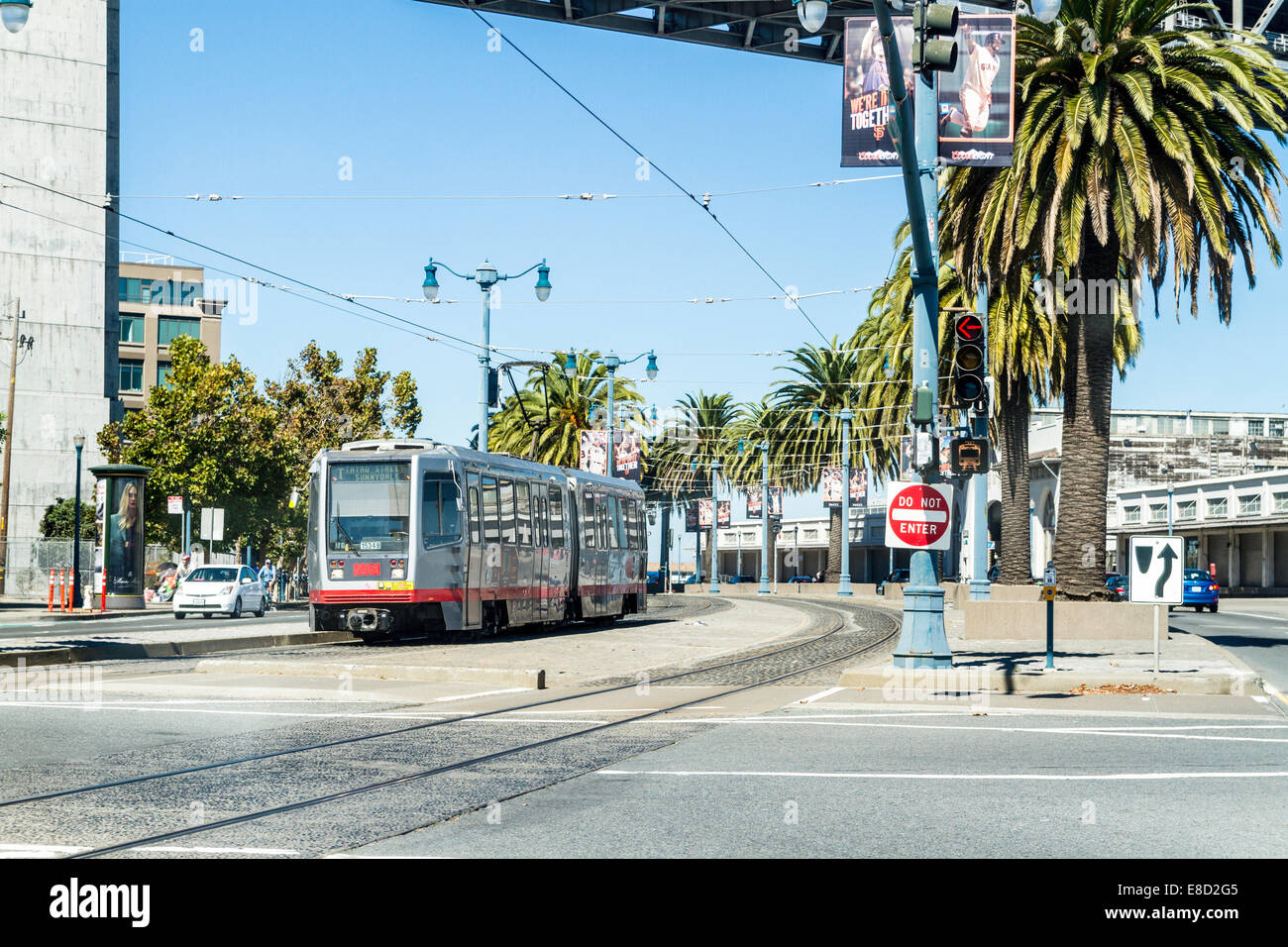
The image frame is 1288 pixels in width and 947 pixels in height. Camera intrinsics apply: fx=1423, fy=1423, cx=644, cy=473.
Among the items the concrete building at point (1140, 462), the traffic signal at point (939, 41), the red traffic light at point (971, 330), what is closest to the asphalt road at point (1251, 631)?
the red traffic light at point (971, 330)

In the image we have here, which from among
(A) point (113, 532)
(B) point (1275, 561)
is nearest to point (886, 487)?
(A) point (113, 532)

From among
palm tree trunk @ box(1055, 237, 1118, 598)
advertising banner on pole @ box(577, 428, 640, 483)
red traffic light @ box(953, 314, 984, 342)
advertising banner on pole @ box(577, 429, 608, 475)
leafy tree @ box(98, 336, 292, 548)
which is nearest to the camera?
red traffic light @ box(953, 314, 984, 342)

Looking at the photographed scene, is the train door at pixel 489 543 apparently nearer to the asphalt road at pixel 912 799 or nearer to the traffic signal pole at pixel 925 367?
the traffic signal pole at pixel 925 367

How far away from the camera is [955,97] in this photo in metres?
19.2

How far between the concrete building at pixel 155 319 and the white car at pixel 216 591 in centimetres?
6468

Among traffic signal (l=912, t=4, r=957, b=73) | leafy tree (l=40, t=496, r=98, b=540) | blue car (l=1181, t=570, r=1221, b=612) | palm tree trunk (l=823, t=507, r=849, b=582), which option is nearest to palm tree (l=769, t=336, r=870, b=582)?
palm tree trunk (l=823, t=507, r=849, b=582)

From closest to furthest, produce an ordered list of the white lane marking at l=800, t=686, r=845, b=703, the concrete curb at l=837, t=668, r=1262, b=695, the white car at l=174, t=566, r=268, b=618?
the white lane marking at l=800, t=686, r=845, b=703, the concrete curb at l=837, t=668, r=1262, b=695, the white car at l=174, t=566, r=268, b=618

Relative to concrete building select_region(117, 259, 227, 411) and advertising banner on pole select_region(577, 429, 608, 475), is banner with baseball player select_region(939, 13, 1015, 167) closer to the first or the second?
advertising banner on pole select_region(577, 429, 608, 475)

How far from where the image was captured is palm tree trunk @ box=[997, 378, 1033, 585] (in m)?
38.6

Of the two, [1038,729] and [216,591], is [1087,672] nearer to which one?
[1038,729]

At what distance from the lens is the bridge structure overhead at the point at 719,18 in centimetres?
2685

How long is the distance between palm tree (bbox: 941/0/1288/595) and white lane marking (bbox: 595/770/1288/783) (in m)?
16.6

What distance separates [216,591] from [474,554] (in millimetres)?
18227
